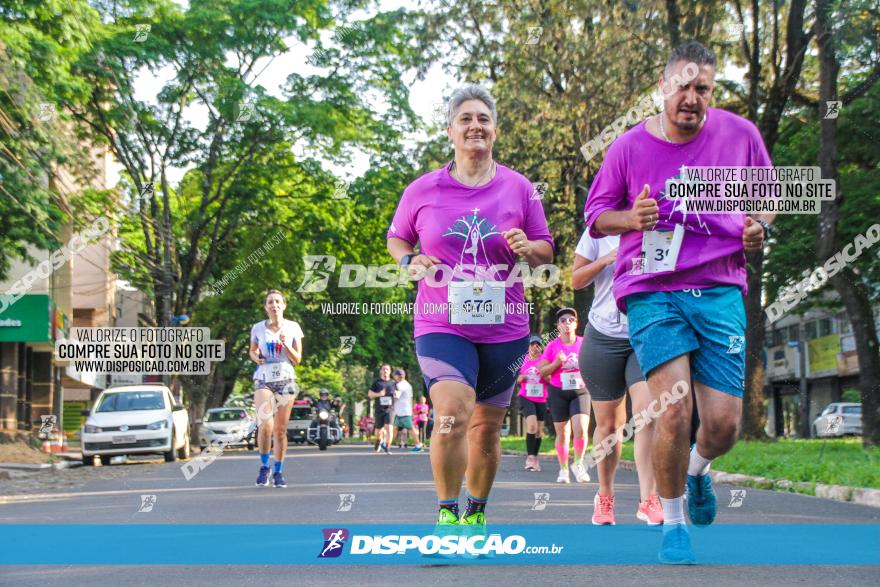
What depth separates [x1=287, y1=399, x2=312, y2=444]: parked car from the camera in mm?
49406

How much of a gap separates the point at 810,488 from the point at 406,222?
740 centimetres

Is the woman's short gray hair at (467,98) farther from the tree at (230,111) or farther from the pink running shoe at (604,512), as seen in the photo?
the tree at (230,111)

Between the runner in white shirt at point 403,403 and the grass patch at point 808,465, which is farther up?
the runner in white shirt at point 403,403

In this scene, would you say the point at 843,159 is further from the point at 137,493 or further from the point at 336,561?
the point at 336,561

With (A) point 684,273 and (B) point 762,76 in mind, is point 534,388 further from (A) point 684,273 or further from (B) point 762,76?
(A) point 684,273

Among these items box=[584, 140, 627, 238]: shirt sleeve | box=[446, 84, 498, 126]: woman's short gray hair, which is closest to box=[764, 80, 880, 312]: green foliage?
box=[446, 84, 498, 126]: woman's short gray hair

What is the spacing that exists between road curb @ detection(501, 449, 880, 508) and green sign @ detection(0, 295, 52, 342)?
21438 millimetres

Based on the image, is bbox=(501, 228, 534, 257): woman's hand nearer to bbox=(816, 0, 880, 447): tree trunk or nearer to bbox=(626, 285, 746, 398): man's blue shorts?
bbox=(626, 285, 746, 398): man's blue shorts

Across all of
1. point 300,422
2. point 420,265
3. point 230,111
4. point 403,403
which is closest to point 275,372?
point 420,265

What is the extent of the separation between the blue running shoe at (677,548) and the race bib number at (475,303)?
129 centimetres

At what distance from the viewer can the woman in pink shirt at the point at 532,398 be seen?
18281mm

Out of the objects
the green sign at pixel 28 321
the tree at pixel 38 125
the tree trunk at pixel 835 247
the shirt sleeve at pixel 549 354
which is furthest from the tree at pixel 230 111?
the shirt sleeve at pixel 549 354

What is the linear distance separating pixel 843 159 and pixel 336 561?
23.1 meters

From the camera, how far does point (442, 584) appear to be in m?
5.25
